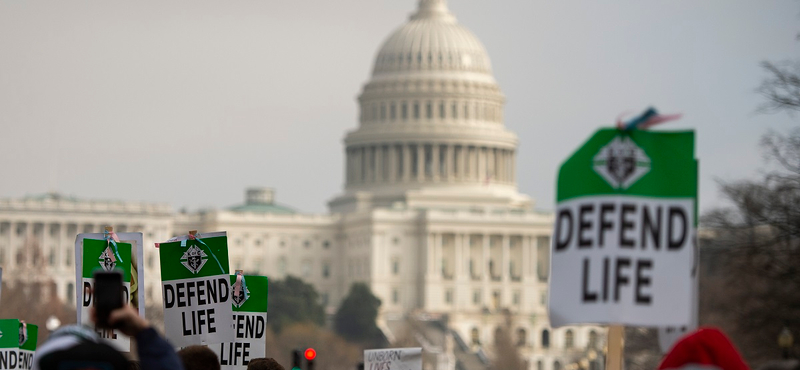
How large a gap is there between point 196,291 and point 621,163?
257 inches

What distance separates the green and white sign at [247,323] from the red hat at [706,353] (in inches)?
379

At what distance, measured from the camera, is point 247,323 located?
21516 mm

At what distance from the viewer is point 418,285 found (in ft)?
645

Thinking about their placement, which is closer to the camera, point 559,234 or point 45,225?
point 559,234

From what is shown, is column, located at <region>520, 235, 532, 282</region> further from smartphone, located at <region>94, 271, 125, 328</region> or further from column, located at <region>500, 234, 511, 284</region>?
smartphone, located at <region>94, 271, 125, 328</region>

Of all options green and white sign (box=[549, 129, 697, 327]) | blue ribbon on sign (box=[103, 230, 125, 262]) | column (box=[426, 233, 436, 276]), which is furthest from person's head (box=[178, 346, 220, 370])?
column (box=[426, 233, 436, 276])

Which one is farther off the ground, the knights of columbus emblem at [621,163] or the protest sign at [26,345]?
the knights of columbus emblem at [621,163]

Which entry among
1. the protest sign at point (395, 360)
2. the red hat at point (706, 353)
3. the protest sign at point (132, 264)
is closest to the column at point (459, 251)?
the protest sign at point (395, 360)

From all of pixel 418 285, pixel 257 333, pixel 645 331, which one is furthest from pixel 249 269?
pixel 257 333

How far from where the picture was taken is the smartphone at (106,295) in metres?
10.9

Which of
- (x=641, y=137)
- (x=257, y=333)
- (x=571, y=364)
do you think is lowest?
(x=571, y=364)

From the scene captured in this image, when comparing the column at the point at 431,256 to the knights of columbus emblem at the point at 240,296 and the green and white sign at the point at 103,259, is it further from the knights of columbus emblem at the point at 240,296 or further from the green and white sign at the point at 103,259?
the green and white sign at the point at 103,259

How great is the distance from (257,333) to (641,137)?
9.04 m

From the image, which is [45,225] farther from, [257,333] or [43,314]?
[257,333]
